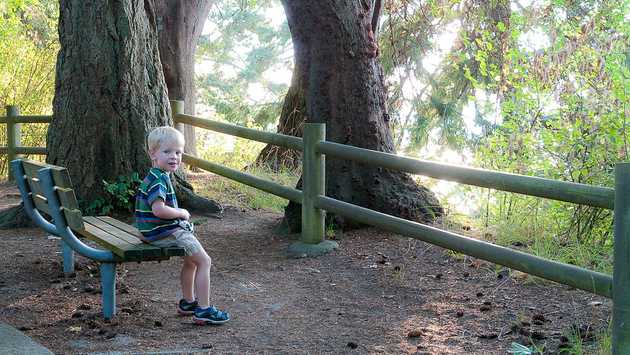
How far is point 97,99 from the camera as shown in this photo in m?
8.73

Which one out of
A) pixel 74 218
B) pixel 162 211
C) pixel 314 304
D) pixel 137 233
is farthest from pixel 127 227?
pixel 314 304

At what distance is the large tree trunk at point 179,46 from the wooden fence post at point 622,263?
9.27 meters

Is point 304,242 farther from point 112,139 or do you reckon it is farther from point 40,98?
point 40,98

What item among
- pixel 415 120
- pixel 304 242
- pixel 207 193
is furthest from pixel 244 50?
pixel 304 242

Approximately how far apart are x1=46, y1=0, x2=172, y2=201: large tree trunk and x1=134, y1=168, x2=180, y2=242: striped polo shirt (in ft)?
11.4

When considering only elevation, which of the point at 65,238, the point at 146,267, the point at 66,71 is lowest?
the point at 146,267

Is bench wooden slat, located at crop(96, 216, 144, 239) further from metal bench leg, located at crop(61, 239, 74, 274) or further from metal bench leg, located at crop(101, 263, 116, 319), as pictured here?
metal bench leg, located at crop(61, 239, 74, 274)

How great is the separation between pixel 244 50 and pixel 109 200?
30.6 meters

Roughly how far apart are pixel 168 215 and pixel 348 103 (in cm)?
334

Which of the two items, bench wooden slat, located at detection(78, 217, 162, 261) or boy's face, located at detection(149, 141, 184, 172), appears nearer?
bench wooden slat, located at detection(78, 217, 162, 261)

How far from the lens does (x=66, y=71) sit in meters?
8.83

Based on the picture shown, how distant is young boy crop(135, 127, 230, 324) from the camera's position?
536 centimetres

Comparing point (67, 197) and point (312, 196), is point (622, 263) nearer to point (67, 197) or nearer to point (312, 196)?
point (67, 197)

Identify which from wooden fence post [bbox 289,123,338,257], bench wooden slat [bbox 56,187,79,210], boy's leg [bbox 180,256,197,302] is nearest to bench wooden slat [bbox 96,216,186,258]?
boy's leg [bbox 180,256,197,302]
